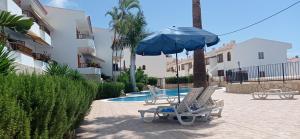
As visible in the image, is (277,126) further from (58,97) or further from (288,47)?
(288,47)

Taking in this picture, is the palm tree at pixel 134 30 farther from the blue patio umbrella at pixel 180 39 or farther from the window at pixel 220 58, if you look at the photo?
the blue patio umbrella at pixel 180 39

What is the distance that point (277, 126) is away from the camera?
9.12 meters

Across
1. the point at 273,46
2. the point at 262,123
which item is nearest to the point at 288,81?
the point at 262,123

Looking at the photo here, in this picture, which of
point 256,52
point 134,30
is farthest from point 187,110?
point 256,52

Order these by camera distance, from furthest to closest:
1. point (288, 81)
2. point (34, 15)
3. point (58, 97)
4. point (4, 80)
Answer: point (34, 15), point (288, 81), point (58, 97), point (4, 80)

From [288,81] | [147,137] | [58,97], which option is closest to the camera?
[58,97]

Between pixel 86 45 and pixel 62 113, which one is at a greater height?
pixel 86 45

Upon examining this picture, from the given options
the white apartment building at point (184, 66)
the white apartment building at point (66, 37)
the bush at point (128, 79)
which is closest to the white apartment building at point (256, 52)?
the white apartment building at point (184, 66)

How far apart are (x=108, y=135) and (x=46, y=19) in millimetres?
32550

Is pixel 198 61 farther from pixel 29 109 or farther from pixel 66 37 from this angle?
pixel 66 37

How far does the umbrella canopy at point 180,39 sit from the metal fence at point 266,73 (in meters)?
13.6

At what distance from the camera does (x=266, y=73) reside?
28.6 meters

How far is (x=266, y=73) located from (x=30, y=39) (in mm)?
20215

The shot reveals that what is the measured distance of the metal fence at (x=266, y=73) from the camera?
983 inches
